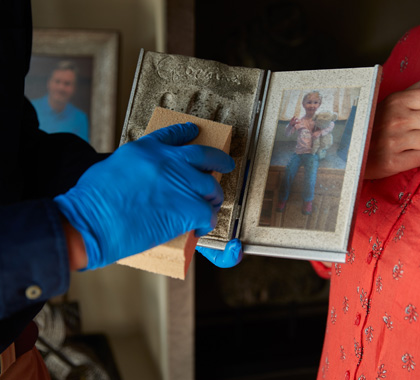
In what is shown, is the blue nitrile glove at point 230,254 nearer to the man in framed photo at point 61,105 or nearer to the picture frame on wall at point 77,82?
the picture frame on wall at point 77,82

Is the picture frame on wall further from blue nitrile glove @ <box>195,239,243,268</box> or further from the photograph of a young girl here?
the photograph of a young girl

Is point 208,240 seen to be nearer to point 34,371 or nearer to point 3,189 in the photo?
point 3,189

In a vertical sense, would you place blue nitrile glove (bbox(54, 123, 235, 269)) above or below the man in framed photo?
below

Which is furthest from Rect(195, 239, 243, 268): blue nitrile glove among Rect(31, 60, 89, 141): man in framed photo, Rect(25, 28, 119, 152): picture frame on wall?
Rect(31, 60, 89, 141): man in framed photo

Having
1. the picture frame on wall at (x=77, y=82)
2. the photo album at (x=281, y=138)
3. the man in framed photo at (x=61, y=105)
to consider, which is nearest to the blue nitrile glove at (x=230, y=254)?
the photo album at (x=281, y=138)

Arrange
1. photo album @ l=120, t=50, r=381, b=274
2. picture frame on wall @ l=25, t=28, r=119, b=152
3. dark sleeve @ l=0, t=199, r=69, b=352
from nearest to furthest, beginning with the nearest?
dark sleeve @ l=0, t=199, r=69, b=352
photo album @ l=120, t=50, r=381, b=274
picture frame on wall @ l=25, t=28, r=119, b=152

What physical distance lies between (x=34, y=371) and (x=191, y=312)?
96 cm

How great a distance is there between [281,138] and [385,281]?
0.34 metres

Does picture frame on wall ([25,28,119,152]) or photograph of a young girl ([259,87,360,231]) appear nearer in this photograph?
photograph of a young girl ([259,87,360,231])

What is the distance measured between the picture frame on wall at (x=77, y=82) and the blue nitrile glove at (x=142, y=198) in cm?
129

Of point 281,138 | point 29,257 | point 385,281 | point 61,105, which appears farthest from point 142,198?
point 61,105

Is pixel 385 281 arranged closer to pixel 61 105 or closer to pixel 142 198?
pixel 142 198

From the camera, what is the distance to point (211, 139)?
0.83m

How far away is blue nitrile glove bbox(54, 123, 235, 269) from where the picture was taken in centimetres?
71
